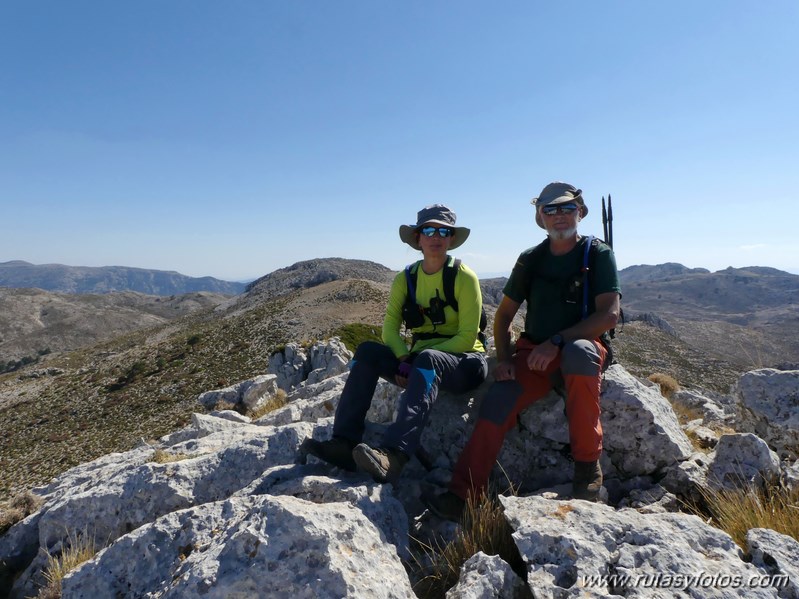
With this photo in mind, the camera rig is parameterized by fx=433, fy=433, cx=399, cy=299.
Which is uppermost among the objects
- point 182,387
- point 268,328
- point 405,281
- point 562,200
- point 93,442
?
point 562,200

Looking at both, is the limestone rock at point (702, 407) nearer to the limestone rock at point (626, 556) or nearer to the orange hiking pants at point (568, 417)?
the orange hiking pants at point (568, 417)

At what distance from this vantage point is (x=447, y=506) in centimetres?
502

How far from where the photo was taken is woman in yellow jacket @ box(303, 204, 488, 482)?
5.41 m

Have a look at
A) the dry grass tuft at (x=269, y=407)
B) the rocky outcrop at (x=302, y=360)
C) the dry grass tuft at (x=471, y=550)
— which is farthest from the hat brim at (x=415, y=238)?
the rocky outcrop at (x=302, y=360)

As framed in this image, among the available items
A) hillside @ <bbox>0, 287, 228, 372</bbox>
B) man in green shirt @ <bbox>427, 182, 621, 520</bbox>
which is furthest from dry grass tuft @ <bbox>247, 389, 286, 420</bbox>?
hillside @ <bbox>0, 287, 228, 372</bbox>

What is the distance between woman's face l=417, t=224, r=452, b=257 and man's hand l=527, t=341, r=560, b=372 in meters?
2.19

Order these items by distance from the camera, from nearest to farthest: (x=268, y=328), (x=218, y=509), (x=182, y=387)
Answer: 1. (x=218, y=509)
2. (x=182, y=387)
3. (x=268, y=328)

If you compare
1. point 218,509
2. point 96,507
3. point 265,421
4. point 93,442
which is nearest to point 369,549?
point 218,509

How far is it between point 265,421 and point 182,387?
119 feet

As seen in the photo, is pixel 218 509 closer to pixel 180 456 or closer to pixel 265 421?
pixel 180 456

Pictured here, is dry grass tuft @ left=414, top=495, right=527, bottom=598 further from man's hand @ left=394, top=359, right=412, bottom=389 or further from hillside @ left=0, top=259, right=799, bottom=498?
hillside @ left=0, top=259, right=799, bottom=498

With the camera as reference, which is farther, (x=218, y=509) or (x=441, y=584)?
(x=218, y=509)

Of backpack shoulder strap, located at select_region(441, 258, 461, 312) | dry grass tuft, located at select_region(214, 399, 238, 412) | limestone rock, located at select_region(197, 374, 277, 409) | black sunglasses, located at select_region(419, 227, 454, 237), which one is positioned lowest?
dry grass tuft, located at select_region(214, 399, 238, 412)

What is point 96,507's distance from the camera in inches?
213
